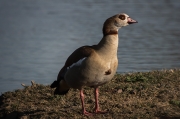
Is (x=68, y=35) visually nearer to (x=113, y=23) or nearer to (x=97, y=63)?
(x=113, y=23)

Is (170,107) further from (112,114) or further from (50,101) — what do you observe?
(50,101)

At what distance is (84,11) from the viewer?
2244cm

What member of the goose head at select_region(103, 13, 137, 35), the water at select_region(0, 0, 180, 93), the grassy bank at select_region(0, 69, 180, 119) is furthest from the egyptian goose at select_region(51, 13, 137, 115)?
the water at select_region(0, 0, 180, 93)

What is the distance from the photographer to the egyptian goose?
6848mm

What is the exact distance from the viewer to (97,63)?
6.84 meters

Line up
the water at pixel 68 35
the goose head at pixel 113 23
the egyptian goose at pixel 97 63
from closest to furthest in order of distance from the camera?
the egyptian goose at pixel 97 63, the goose head at pixel 113 23, the water at pixel 68 35

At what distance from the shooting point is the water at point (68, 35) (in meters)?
12.6

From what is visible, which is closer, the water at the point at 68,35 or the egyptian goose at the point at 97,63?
the egyptian goose at the point at 97,63

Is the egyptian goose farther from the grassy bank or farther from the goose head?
the grassy bank

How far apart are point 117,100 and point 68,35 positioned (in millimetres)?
8899

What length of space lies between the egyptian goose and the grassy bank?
0.38m

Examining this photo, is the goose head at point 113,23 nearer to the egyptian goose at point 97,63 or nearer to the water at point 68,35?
the egyptian goose at point 97,63

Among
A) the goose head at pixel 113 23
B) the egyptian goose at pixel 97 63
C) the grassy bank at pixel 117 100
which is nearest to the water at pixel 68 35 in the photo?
the grassy bank at pixel 117 100

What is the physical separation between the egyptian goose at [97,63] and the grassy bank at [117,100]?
1.25ft
